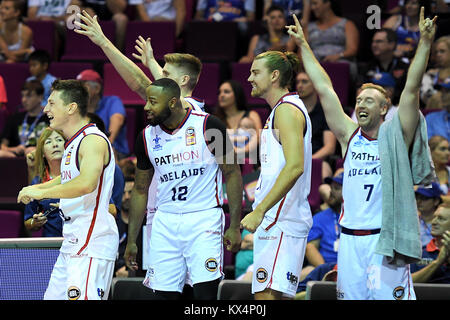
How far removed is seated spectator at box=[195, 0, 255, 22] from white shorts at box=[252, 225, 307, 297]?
5.63m

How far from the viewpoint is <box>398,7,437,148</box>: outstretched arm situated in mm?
5262

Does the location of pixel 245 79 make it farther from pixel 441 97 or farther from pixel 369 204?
pixel 369 204

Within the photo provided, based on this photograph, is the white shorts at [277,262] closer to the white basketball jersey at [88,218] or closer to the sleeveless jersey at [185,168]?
the sleeveless jersey at [185,168]

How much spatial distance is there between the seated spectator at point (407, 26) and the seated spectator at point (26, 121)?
394cm

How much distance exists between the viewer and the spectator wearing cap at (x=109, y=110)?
8812 mm

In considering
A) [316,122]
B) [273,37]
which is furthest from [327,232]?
[273,37]

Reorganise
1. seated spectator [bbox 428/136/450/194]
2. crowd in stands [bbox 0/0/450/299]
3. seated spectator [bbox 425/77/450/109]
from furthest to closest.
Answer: seated spectator [bbox 425/77/450/109]
seated spectator [bbox 428/136/450/194]
crowd in stands [bbox 0/0/450/299]

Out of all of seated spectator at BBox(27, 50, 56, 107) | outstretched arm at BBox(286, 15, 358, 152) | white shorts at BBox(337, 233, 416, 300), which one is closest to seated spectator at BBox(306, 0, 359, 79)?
seated spectator at BBox(27, 50, 56, 107)

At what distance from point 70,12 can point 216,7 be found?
5.90 feet

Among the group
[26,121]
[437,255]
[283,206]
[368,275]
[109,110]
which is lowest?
[437,255]

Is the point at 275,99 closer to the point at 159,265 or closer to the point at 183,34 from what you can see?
the point at 159,265

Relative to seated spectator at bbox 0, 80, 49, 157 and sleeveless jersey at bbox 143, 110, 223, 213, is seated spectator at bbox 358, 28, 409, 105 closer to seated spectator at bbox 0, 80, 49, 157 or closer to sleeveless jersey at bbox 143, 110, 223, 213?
seated spectator at bbox 0, 80, 49, 157

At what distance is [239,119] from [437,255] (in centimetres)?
267

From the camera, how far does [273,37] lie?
977 centimetres
